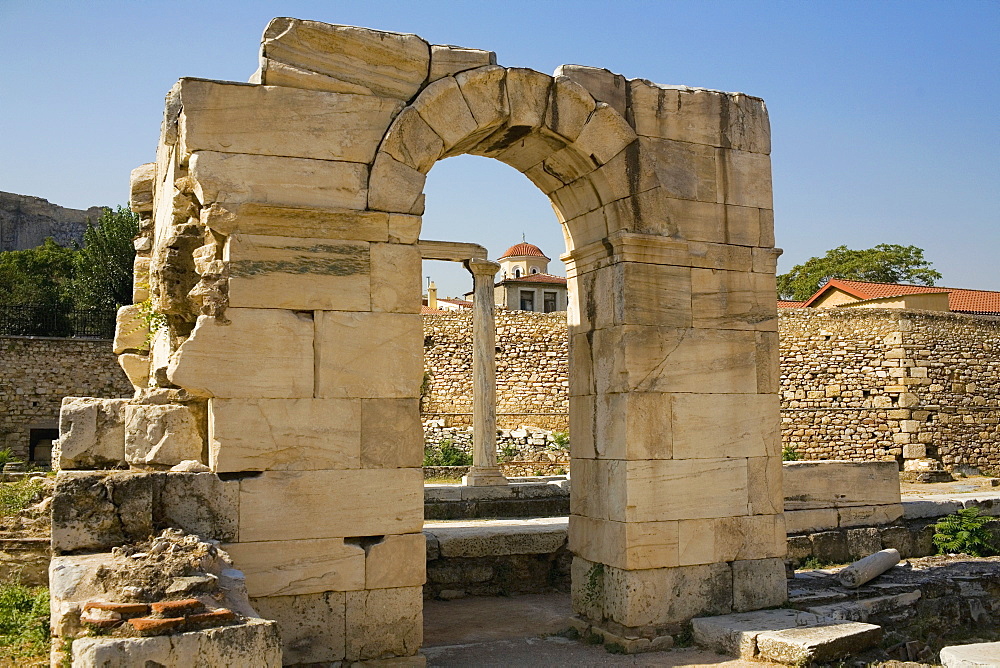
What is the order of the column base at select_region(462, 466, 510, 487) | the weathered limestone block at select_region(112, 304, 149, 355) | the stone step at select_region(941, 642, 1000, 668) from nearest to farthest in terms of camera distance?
the stone step at select_region(941, 642, 1000, 668)
the weathered limestone block at select_region(112, 304, 149, 355)
the column base at select_region(462, 466, 510, 487)

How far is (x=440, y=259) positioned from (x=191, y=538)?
10401 mm

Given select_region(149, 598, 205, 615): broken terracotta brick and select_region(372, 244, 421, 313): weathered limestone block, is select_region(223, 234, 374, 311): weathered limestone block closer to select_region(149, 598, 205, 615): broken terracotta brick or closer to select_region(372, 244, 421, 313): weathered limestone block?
select_region(372, 244, 421, 313): weathered limestone block

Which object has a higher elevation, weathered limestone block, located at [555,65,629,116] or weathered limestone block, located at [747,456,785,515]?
weathered limestone block, located at [555,65,629,116]

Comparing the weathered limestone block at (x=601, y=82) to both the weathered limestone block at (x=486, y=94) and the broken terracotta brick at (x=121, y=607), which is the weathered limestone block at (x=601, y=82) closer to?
the weathered limestone block at (x=486, y=94)

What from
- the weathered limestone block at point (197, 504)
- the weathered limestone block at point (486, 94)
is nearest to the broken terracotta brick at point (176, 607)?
the weathered limestone block at point (197, 504)

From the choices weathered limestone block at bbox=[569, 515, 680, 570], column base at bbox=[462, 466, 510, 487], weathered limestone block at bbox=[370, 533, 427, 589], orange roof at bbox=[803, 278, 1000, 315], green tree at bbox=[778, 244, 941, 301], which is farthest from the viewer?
green tree at bbox=[778, 244, 941, 301]

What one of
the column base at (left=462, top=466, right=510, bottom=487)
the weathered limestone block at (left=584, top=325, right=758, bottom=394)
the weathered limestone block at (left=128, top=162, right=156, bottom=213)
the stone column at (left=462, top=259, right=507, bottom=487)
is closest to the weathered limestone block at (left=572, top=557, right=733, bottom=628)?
the weathered limestone block at (left=584, top=325, right=758, bottom=394)

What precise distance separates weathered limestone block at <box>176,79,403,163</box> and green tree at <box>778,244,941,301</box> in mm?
42707

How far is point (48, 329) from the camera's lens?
28.6 meters

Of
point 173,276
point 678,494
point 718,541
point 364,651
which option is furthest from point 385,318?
point 718,541

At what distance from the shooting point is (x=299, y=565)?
18.3ft

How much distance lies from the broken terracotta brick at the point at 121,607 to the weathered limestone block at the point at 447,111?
369 centimetres

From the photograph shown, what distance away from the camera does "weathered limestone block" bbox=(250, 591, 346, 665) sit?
5465mm

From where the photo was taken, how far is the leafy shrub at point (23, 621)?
479 centimetres
